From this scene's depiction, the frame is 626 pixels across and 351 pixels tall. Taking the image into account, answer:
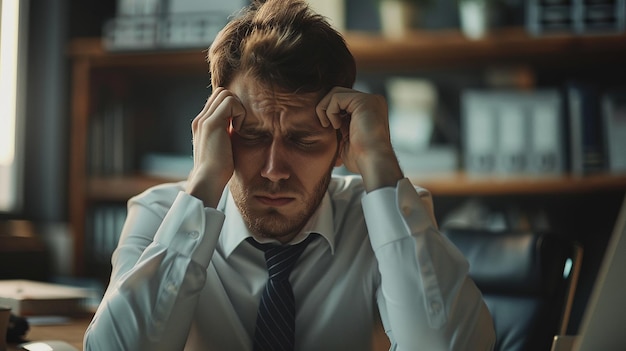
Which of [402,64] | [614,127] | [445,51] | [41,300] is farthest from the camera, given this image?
[402,64]

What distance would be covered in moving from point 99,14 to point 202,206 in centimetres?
256

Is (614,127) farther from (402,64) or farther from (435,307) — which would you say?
(435,307)

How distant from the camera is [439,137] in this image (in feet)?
11.2

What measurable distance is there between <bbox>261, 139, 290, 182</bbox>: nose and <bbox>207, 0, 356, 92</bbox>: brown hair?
11cm

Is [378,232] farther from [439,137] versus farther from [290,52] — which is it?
[439,137]

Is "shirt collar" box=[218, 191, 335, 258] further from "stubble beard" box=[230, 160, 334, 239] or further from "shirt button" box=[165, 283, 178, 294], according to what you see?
"shirt button" box=[165, 283, 178, 294]

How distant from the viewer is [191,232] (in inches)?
59.3

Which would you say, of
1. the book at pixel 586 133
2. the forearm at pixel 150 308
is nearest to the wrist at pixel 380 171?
the forearm at pixel 150 308

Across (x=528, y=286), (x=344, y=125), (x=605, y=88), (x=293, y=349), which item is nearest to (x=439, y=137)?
(x=605, y=88)

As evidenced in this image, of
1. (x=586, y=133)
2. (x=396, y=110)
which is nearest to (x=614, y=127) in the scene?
(x=586, y=133)

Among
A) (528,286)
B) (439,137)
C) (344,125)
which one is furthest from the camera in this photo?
(439,137)

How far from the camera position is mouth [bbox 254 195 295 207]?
1.62m

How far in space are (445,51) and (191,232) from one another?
76.3 inches

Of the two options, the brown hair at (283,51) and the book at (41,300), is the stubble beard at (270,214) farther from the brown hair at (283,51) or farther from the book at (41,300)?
the book at (41,300)
